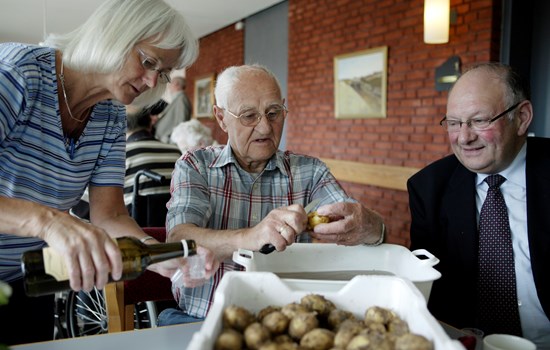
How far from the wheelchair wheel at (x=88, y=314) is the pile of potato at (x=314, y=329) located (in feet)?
5.65

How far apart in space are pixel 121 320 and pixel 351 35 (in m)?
4.66

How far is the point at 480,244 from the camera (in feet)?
5.57

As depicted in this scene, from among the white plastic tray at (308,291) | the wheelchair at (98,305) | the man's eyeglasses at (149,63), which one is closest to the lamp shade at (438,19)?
the wheelchair at (98,305)

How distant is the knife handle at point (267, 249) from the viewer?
1.31m

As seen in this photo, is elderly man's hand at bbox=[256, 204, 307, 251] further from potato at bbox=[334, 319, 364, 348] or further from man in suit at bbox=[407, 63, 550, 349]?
man in suit at bbox=[407, 63, 550, 349]

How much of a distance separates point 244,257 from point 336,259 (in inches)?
13.0

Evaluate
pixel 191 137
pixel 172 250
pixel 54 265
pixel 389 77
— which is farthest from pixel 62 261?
pixel 389 77

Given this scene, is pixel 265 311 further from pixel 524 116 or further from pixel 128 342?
pixel 524 116

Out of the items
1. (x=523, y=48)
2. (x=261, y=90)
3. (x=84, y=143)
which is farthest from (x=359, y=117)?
(x=84, y=143)

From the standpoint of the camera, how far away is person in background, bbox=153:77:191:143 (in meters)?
7.36

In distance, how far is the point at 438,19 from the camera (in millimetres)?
3889

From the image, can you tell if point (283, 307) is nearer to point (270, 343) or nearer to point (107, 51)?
point (270, 343)

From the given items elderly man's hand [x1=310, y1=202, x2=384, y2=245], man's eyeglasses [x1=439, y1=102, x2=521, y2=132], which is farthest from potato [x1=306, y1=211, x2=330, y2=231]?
man's eyeglasses [x1=439, y1=102, x2=521, y2=132]

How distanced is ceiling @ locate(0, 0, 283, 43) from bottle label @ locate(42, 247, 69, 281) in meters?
6.21
